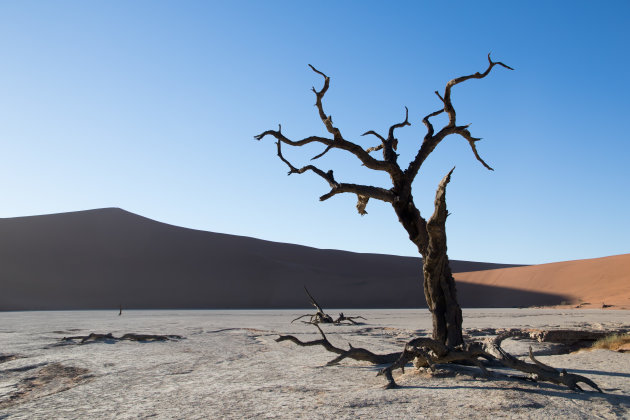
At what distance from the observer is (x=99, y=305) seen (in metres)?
39.6

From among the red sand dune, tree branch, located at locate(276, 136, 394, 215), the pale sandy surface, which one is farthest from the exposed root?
the red sand dune

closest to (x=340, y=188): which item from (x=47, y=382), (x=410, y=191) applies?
(x=410, y=191)

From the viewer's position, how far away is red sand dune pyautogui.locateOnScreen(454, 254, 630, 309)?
129 feet

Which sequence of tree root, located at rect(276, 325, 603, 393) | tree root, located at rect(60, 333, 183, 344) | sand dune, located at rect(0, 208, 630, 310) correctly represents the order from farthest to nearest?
1. sand dune, located at rect(0, 208, 630, 310)
2. tree root, located at rect(60, 333, 183, 344)
3. tree root, located at rect(276, 325, 603, 393)

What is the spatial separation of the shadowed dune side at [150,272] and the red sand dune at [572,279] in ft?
22.9

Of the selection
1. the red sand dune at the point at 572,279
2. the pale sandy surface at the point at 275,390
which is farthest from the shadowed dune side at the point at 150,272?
the pale sandy surface at the point at 275,390

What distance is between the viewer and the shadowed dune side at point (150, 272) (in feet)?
138

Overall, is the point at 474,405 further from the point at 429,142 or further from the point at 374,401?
the point at 429,142

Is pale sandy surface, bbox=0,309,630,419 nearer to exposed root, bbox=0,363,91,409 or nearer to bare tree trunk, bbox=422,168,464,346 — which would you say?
exposed root, bbox=0,363,91,409

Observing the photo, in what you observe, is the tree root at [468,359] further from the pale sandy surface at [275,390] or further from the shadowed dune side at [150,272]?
the shadowed dune side at [150,272]

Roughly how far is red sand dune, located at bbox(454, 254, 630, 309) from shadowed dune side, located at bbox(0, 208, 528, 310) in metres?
6.99

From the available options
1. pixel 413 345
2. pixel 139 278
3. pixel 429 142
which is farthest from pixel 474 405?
pixel 139 278

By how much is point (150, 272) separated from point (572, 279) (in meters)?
36.3

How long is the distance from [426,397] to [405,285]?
44.0 metres
